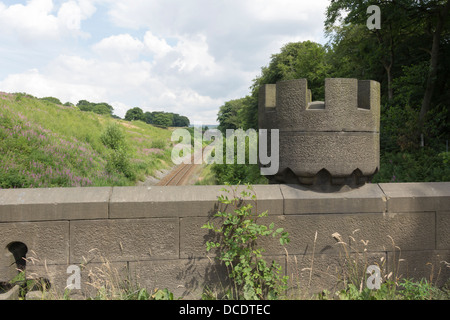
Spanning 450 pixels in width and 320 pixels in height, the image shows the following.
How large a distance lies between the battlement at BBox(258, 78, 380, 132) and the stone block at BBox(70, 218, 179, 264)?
1603mm

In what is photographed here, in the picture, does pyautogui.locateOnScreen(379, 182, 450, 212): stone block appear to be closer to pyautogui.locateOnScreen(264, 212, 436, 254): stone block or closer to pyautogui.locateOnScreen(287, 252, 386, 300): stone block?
pyautogui.locateOnScreen(264, 212, 436, 254): stone block

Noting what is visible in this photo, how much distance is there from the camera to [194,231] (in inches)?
114

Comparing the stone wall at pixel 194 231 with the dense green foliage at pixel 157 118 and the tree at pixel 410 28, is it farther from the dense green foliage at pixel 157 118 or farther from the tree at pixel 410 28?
the dense green foliage at pixel 157 118

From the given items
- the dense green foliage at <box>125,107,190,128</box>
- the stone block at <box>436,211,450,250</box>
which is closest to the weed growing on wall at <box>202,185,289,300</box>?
the stone block at <box>436,211,450,250</box>

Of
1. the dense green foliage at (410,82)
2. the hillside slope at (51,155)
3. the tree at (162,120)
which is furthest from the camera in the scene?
the tree at (162,120)

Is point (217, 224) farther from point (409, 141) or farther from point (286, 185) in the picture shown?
point (409, 141)

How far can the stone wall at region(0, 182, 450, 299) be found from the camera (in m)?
2.79

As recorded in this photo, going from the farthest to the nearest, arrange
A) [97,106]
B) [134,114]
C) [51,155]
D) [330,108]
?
[134,114] → [97,106] → [51,155] → [330,108]

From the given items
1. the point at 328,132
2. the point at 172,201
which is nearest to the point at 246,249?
the point at 172,201

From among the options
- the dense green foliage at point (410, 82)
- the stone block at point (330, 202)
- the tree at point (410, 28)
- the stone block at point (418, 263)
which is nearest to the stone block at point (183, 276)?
the stone block at point (330, 202)

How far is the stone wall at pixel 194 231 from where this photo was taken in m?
2.79

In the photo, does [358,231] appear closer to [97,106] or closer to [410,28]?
[410,28]

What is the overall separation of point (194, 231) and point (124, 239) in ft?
2.21
